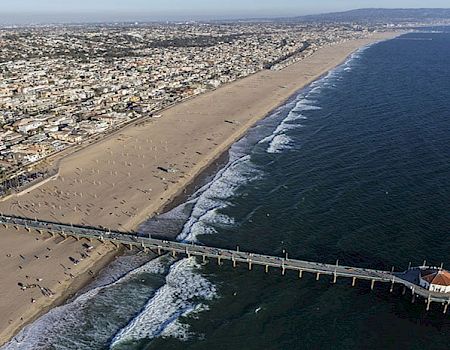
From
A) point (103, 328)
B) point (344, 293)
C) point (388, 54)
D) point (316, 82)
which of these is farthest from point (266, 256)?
point (388, 54)

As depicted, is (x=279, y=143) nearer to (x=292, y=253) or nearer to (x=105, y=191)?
(x=105, y=191)

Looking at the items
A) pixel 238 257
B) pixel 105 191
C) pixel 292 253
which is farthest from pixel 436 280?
pixel 105 191

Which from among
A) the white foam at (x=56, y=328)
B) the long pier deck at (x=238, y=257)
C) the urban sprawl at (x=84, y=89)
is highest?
the urban sprawl at (x=84, y=89)

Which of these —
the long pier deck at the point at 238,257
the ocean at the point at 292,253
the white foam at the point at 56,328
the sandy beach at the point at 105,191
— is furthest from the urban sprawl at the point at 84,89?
the ocean at the point at 292,253

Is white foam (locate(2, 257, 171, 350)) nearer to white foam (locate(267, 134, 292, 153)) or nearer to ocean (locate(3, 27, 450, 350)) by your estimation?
ocean (locate(3, 27, 450, 350))

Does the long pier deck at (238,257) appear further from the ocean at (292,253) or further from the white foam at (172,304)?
the white foam at (172,304)
